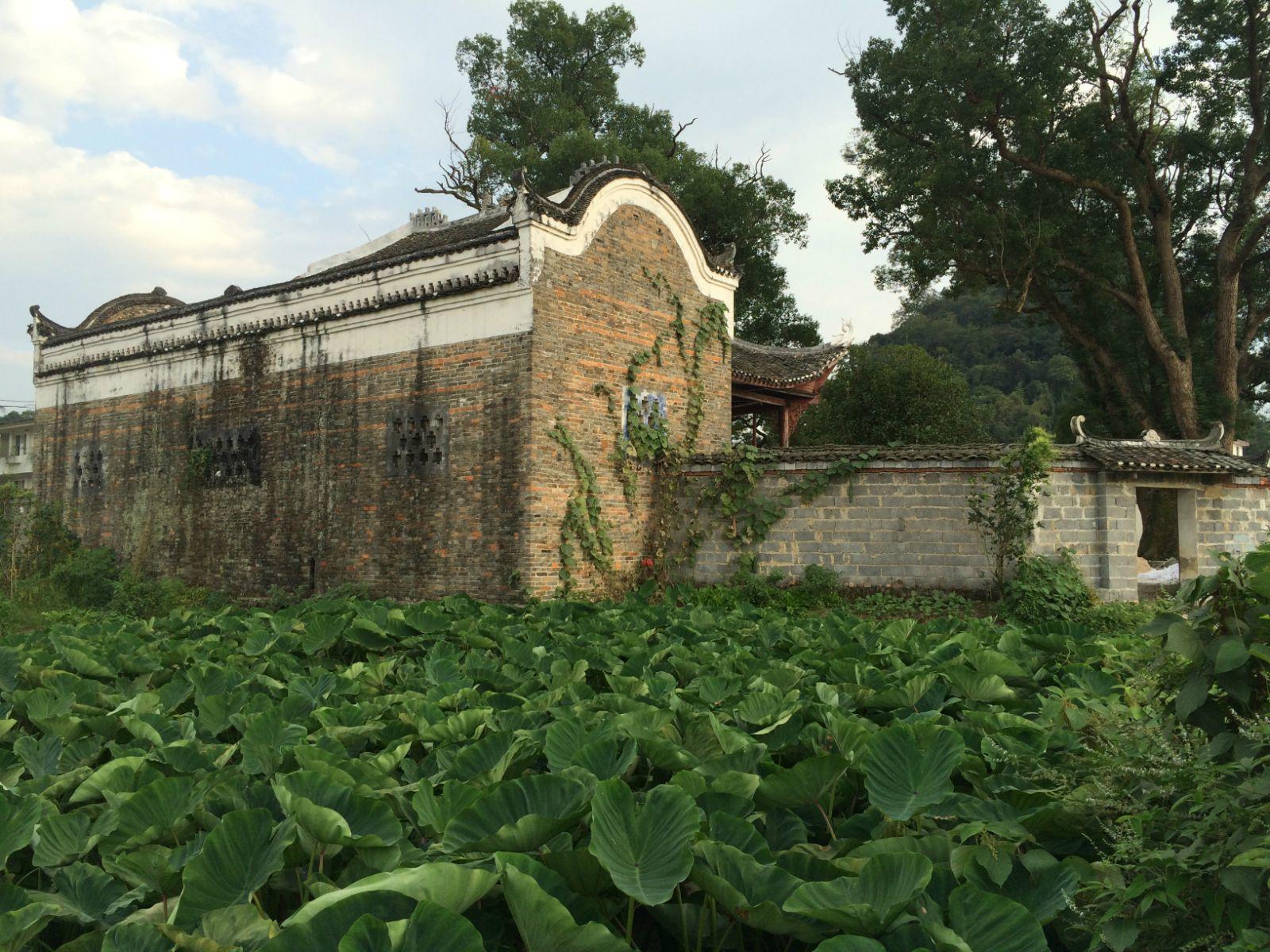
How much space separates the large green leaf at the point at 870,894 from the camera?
5.64 ft

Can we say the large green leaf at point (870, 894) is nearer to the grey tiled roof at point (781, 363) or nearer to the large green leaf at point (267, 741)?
the large green leaf at point (267, 741)

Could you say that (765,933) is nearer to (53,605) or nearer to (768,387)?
(768,387)

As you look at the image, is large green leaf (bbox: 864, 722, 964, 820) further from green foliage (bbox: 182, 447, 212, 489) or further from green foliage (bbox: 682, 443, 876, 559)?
green foliage (bbox: 182, 447, 212, 489)

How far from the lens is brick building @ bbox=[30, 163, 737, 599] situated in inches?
428

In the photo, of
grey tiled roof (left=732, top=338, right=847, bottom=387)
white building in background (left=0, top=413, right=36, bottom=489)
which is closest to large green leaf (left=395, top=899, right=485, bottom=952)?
grey tiled roof (left=732, top=338, right=847, bottom=387)

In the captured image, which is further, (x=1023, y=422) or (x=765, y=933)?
(x=1023, y=422)

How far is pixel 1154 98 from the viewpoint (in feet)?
53.0

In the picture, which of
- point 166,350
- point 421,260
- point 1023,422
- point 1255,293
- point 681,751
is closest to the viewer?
point 681,751

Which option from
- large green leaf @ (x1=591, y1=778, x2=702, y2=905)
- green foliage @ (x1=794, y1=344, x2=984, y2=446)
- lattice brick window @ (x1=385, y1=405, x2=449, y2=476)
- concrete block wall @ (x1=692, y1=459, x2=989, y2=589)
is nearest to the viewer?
large green leaf @ (x1=591, y1=778, x2=702, y2=905)

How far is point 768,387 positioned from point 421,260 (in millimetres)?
6216

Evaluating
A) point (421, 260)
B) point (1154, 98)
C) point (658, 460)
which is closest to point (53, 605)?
point (421, 260)

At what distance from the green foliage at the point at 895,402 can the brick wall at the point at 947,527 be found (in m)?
5.75

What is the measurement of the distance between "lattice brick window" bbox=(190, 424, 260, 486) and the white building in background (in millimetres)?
26689

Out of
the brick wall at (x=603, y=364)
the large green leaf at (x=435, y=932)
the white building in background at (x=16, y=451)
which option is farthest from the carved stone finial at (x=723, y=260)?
the white building in background at (x=16, y=451)
